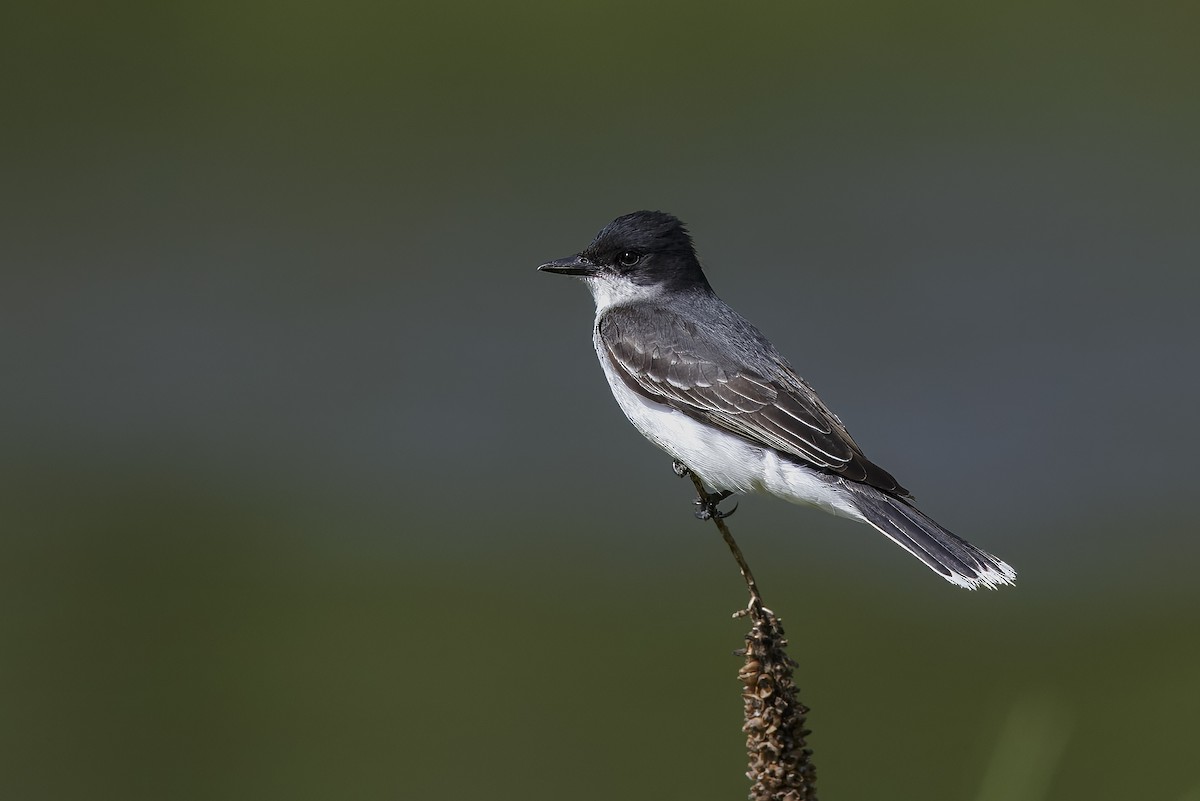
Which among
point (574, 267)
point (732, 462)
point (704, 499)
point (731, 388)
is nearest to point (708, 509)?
point (704, 499)

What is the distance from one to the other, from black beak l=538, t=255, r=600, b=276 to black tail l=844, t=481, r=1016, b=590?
4.06ft

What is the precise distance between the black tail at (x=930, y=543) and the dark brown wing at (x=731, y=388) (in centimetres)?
5

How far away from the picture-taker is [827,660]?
6.46 m

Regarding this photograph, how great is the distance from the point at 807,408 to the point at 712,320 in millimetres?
553

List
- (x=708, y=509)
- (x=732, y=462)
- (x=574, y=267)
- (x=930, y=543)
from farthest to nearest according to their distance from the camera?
(x=574, y=267)
(x=732, y=462)
(x=930, y=543)
(x=708, y=509)

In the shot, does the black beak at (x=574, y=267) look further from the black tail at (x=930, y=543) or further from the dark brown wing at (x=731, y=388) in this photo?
the black tail at (x=930, y=543)

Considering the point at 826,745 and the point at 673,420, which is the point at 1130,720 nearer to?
the point at 826,745

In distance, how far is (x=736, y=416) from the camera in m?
3.95

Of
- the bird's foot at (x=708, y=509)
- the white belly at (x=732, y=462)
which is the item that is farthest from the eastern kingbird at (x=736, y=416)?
the bird's foot at (x=708, y=509)

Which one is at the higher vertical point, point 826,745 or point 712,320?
point 712,320

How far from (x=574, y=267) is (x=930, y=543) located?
157 cm

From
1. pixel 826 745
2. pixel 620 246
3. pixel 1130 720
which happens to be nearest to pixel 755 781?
pixel 620 246

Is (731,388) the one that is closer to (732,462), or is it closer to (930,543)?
(732,462)

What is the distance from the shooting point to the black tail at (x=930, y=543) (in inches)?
133
